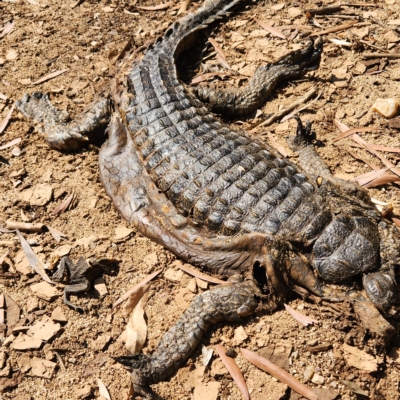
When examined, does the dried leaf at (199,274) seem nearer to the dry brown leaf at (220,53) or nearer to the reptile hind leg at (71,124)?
the reptile hind leg at (71,124)

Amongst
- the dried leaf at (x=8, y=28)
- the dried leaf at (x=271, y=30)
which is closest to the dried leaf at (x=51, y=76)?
the dried leaf at (x=8, y=28)

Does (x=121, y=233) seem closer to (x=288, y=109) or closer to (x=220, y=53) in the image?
(x=288, y=109)

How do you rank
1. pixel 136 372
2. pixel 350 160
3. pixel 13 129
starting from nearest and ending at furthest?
pixel 136 372, pixel 350 160, pixel 13 129

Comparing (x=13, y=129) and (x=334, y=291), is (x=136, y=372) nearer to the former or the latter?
(x=334, y=291)

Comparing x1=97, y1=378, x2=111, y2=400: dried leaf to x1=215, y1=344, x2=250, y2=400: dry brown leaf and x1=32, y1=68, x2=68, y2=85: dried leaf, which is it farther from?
x1=32, y1=68, x2=68, y2=85: dried leaf

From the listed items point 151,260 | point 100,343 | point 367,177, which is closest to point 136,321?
point 100,343

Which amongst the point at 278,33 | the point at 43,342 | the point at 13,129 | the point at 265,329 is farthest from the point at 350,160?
the point at 13,129
